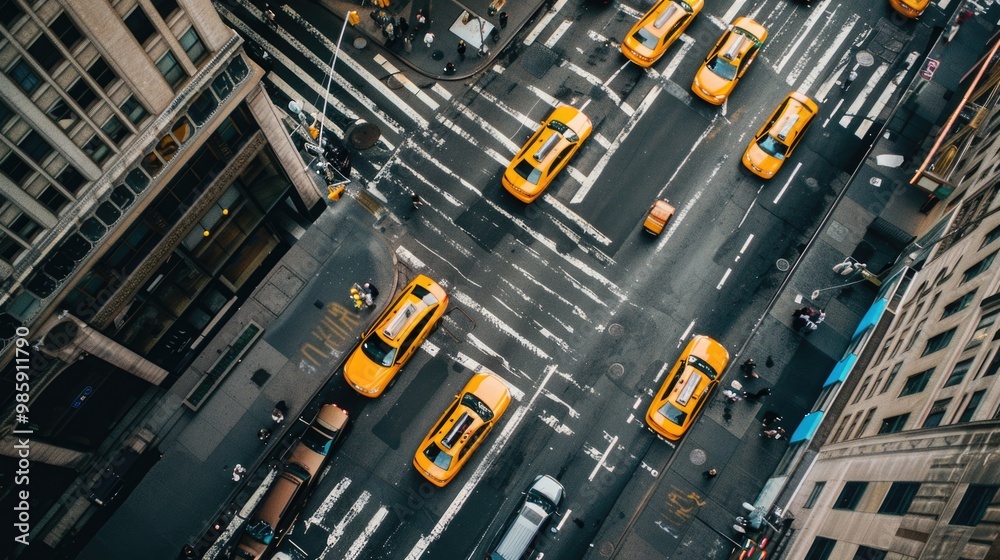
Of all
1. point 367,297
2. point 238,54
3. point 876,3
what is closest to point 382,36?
point 238,54

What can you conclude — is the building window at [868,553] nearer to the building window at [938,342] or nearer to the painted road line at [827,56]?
the building window at [938,342]

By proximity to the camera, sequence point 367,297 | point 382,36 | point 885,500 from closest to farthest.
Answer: point 885,500 < point 367,297 < point 382,36

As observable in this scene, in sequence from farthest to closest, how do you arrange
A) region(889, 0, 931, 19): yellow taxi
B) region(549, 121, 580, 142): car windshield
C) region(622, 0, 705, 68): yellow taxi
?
region(889, 0, 931, 19): yellow taxi, region(622, 0, 705, 68): yellow taxi, region(549, 121, 580, 142): car windshield

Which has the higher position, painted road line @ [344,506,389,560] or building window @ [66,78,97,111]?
building window @ [66,78,97,111]

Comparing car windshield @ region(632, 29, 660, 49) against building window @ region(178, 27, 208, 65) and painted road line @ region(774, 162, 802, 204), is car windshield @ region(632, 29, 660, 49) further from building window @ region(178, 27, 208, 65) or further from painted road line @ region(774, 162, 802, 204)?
building window @ region(178, 27, 208, 65)

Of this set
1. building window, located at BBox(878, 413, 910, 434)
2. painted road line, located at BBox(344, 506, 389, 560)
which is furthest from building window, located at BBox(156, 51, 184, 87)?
building window, located at BBox(878, 413, 910, 434)

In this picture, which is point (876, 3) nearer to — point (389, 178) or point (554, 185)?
point (554, 185)

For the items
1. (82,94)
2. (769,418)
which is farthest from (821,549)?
(82,94)
